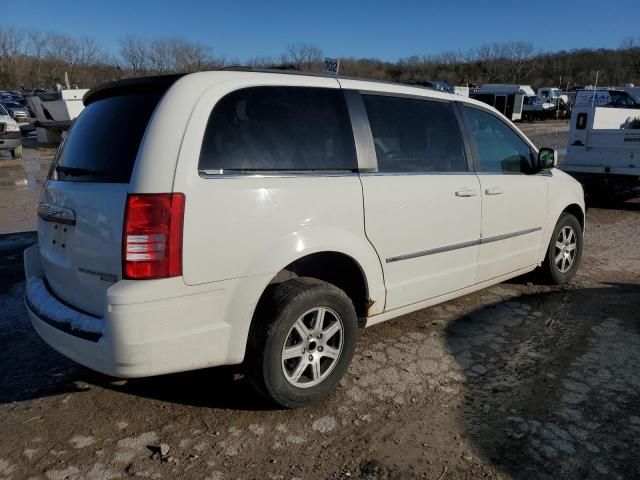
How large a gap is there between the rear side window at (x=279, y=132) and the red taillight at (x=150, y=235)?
0.29 m

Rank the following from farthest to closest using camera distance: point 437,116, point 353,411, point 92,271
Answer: point 437,116
point 353,411
point 92,271

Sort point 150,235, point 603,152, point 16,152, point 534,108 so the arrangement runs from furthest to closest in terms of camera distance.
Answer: point 534,108
point 16,152
point 603,152
point 150,235

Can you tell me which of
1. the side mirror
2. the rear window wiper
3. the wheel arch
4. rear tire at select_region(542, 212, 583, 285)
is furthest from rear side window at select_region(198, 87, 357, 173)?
the wheel arch

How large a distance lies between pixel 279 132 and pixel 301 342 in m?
1.19

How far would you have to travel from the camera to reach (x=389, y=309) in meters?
3.53

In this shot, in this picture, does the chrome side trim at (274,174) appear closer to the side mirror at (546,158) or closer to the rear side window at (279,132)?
the rear side window at (279,132)

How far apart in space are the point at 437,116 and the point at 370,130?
32.7 inches

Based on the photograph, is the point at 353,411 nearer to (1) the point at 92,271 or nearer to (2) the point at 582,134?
(1) the point at 92,271

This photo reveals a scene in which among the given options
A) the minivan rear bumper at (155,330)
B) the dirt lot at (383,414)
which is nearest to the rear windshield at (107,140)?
the minivan rear bumper at (155,330)

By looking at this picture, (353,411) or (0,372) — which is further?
(0,372)

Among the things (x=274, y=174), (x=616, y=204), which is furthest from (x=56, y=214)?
(x=616, y=204)

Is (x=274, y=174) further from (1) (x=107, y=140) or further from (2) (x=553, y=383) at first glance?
(2) (x=553, y=383)

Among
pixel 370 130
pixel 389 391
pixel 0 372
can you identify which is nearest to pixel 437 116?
pixel 370 130

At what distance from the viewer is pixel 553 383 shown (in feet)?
10.9
